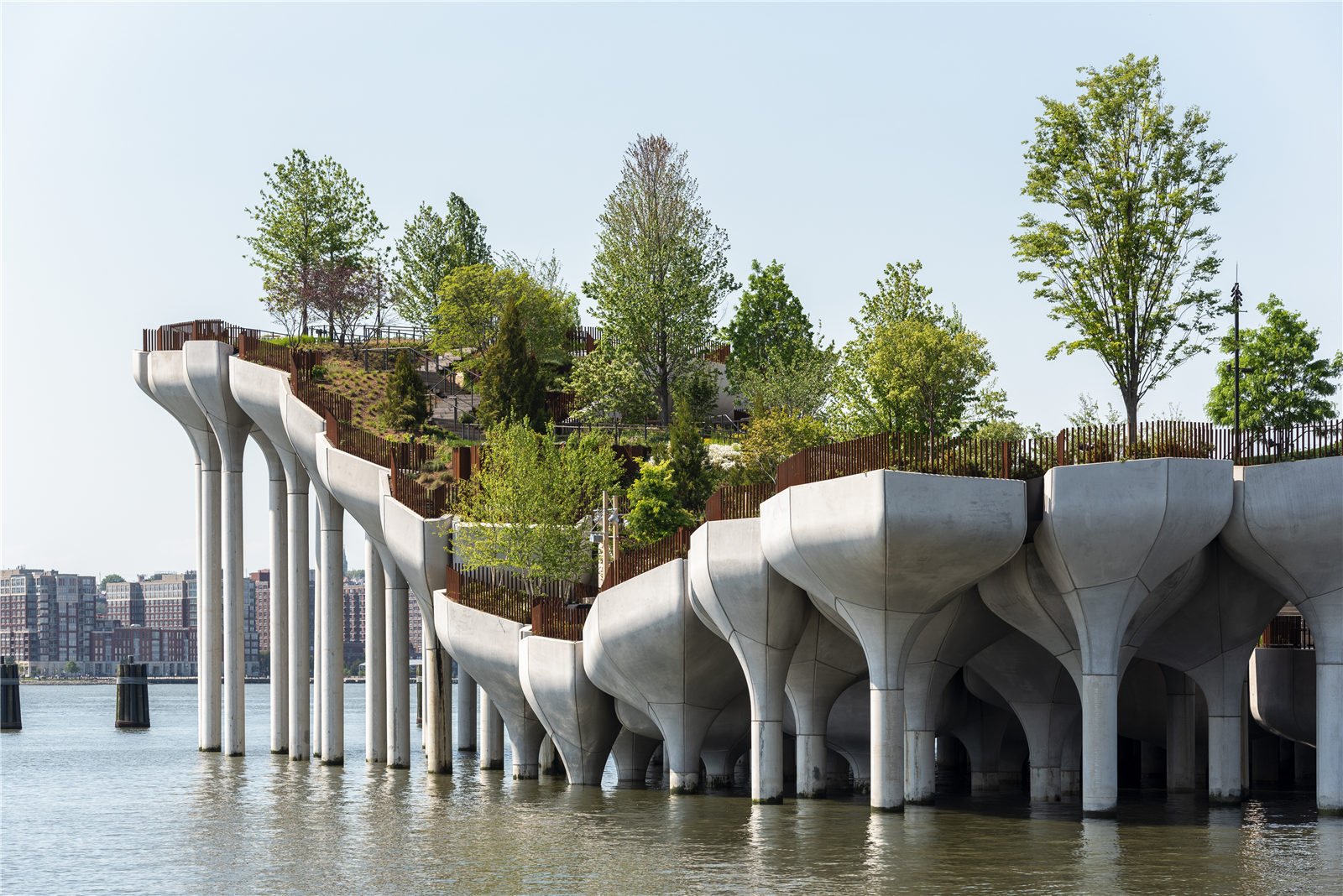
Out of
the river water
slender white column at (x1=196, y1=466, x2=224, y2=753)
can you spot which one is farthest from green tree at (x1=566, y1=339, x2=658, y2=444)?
the river water

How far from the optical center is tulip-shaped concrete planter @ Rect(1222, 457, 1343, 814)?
114ft

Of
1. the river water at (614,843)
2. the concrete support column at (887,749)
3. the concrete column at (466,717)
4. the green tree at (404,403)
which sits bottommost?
the concrete column at (466,717)

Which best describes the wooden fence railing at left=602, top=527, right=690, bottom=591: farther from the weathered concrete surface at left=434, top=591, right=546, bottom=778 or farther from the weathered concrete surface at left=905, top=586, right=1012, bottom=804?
the weathered concrete surface at left=905, top=586, right=1012, bottom=804

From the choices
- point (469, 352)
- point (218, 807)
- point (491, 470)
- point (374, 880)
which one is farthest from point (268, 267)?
point (374, 880)

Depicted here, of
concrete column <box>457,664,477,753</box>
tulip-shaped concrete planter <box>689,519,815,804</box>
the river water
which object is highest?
tulip-shaped concrete planter <box>689,519,815,804</box>

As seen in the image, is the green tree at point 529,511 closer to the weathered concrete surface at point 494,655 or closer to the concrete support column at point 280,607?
the weathered concrete surface at point 494,655

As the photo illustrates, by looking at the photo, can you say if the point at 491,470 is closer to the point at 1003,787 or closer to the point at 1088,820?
the point at 1003,787

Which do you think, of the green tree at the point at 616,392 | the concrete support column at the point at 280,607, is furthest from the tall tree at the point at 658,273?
the concrete support column at the point at 280,607

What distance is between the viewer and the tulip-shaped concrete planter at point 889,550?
111 ft

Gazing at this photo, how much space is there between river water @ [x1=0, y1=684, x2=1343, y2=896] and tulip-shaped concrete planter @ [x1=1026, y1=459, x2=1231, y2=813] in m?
2.56

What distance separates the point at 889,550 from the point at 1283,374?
167ft

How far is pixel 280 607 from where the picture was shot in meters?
60.5

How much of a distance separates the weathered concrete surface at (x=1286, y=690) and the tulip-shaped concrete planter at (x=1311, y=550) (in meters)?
8.26

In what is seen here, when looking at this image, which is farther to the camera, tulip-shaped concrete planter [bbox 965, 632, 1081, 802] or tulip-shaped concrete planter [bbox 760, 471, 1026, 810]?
tulip-shaped concrete planter [bbox 965, 632, 1081, 802]
